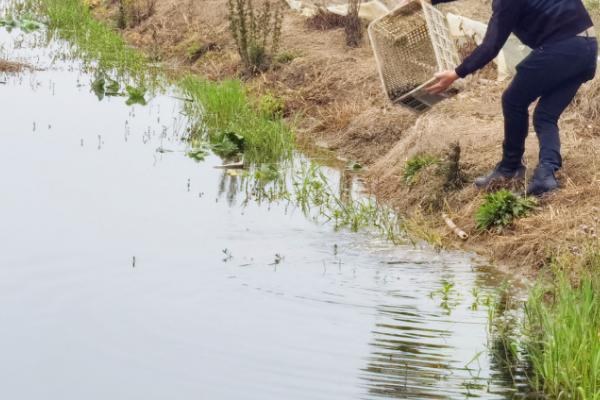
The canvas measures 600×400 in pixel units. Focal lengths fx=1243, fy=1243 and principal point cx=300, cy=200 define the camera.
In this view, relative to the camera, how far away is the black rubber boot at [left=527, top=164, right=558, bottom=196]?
7.93 m

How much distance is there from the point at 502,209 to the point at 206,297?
223 centimetres

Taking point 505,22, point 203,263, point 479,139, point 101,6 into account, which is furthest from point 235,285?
point 101,6

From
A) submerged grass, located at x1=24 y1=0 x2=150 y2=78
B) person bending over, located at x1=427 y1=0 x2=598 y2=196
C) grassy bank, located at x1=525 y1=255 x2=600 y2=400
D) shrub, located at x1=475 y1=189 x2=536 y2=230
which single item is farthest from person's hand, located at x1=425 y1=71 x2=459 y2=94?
submerged grass, located at x1=24 y1=0 x2=150 y2=78

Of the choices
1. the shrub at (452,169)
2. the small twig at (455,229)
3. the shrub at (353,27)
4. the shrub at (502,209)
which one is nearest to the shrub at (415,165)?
the shrub at (452,169)

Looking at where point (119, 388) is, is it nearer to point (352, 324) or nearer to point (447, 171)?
point (352, 324)

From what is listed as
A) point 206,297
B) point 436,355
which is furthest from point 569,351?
point 206,297

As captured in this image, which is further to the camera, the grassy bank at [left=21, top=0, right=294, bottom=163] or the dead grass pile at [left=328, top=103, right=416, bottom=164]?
the dead grass pile at [left=328, top=103, right=416, bottom=164]

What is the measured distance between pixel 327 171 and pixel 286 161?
36cm

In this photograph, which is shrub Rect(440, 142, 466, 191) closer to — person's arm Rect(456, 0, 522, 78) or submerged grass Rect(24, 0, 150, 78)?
person's arm Rect(456, 0, 522, 78)

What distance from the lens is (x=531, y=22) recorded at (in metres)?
7.73

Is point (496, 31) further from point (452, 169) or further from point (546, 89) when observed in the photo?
point (452, 169)

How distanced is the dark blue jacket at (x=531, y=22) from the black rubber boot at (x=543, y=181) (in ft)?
2.68

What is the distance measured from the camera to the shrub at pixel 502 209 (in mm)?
7801

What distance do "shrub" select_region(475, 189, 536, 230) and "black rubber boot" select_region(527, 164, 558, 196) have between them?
0.10 m
